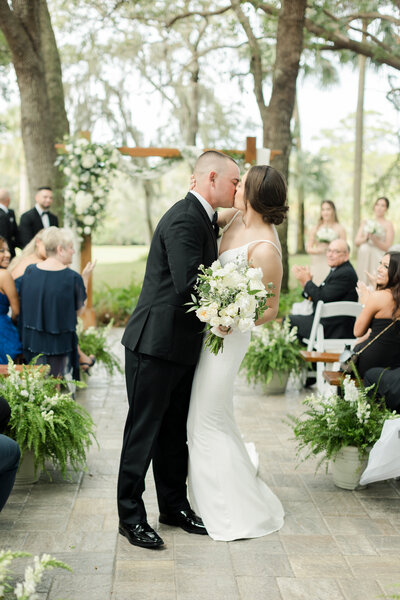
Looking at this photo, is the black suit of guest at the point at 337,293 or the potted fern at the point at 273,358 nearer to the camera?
the black suit of guest at the point at 337,293

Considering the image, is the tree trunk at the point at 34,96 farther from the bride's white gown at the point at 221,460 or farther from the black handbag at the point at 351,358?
the bride's white gown at the point at 221,460

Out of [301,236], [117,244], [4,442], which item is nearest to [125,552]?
[4,442]

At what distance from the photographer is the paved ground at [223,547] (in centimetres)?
321

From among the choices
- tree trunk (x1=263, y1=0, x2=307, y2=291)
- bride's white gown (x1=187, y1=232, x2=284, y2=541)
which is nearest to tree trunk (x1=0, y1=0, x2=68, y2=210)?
tree trunk (x1=263, y1=0, x2=307, y2=291)

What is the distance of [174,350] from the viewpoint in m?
3.56

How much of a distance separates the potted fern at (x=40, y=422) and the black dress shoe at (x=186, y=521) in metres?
0.75

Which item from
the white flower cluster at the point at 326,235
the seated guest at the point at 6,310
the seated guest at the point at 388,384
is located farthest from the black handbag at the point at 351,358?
the white flower cluster at the point at 326,235

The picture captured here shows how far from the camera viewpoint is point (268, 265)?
3.71 metres

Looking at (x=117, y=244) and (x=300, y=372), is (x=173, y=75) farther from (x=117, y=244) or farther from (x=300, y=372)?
(x=117, y=244)

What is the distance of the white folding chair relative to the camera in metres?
6.77

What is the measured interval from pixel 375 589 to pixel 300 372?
4075 millimetres

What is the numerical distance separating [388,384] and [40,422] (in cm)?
231

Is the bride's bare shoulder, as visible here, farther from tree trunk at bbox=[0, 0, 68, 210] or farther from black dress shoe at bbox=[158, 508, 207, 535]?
tree trunk at bbox=[0, 0, 68, 210]

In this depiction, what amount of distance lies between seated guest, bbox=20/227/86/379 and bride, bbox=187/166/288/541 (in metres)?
2.42
